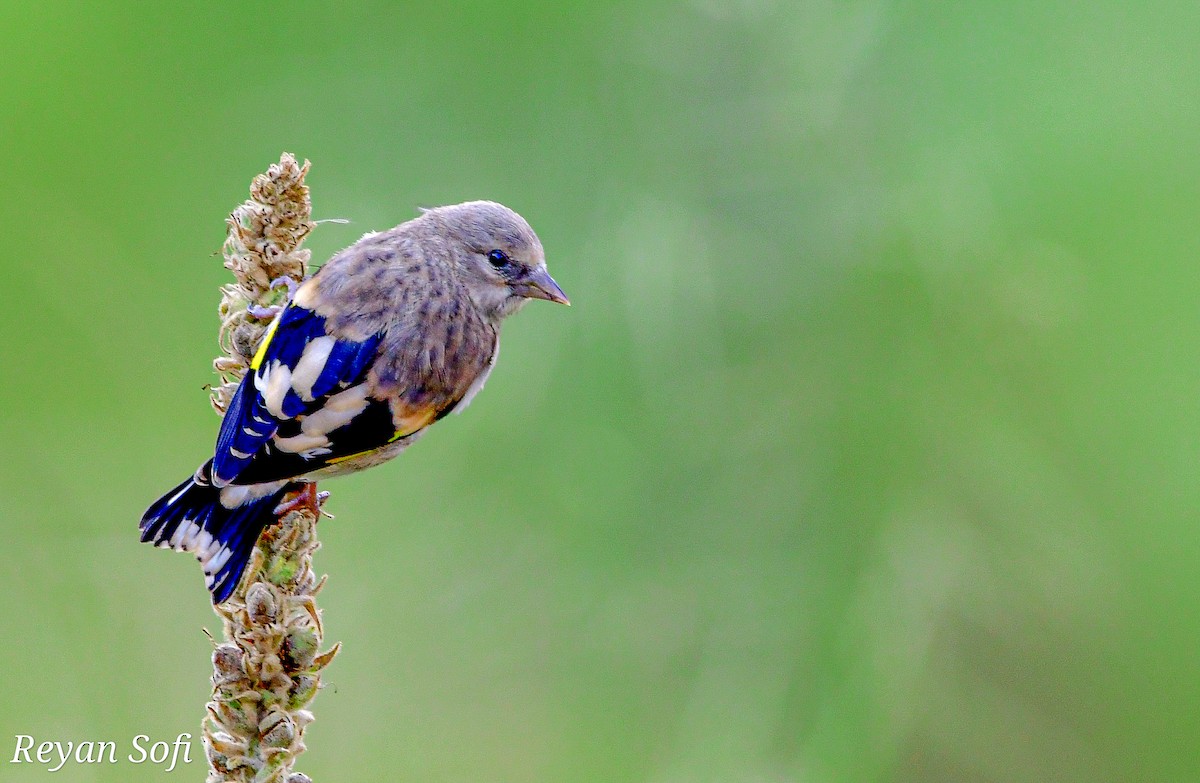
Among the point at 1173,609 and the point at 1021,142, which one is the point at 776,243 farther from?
the point at 1173,609

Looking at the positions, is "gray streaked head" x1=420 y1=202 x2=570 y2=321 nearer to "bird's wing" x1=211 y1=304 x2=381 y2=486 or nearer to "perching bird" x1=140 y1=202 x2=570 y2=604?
"perching bird" x1=140 y1=202 x2=570 y2=604

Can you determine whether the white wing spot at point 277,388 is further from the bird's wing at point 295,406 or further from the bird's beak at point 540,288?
the bird's beak at point 540,288

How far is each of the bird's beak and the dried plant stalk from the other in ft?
1.72

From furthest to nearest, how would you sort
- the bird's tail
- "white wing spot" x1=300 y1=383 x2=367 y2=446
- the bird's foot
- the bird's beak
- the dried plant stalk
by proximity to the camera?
the bird's beak
"white wing spot" x1=300 y1=383 x2=367 y2=446
the bird's foot
the bird's tail
the dried plant stalk

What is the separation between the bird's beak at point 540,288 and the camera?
163 centimetres

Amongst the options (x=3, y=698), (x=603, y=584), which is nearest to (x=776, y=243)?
(x=603, y=584)

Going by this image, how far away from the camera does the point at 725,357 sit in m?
1.71

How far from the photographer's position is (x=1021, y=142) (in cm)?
167

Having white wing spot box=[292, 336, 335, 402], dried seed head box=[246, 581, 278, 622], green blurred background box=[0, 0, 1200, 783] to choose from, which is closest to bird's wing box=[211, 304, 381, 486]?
white wing spot box=[292, 336, 335, 402]

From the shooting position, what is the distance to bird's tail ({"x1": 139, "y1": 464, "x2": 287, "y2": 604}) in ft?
3.46

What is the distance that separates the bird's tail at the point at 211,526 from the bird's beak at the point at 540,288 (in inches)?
22.1

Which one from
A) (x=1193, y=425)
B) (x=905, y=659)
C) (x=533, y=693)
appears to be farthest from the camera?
(x=533, y=693)

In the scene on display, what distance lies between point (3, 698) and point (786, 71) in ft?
5.35

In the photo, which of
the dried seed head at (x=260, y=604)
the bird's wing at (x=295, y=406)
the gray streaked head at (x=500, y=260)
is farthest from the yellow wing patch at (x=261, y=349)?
the gray streaked head at (x=500, y=260)
